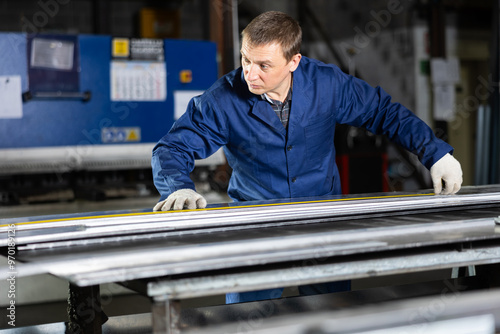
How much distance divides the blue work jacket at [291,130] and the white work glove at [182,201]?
0.26 m

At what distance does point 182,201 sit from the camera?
5.28 ft

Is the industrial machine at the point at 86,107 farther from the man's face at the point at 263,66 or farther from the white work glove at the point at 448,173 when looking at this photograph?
the white work glove at the point at 448,173

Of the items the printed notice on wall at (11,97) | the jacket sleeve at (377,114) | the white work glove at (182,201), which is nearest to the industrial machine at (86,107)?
the printed notice on wall at (11,97)

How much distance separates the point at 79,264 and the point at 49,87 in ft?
7.76

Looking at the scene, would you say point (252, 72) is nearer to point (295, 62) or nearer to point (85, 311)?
point (295, 62)

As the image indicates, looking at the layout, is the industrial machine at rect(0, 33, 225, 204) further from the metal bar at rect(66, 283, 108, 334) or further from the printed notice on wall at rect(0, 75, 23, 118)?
the metal bar at rect(66, 283, 108, 334)

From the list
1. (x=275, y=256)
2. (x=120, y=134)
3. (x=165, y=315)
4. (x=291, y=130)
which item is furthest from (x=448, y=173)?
(x=120, y=134)

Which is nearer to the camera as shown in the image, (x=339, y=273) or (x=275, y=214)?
(x=339, y=273)

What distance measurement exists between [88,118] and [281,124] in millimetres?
1672

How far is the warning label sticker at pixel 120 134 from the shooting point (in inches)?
132

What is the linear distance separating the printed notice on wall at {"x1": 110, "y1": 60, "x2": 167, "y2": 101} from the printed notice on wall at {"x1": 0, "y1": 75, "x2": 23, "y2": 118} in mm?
486

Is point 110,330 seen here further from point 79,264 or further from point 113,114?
point 113,114

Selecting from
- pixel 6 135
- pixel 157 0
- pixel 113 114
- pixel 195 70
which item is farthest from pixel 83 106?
pixel 157 0

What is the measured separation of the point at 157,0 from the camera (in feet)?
17.5
